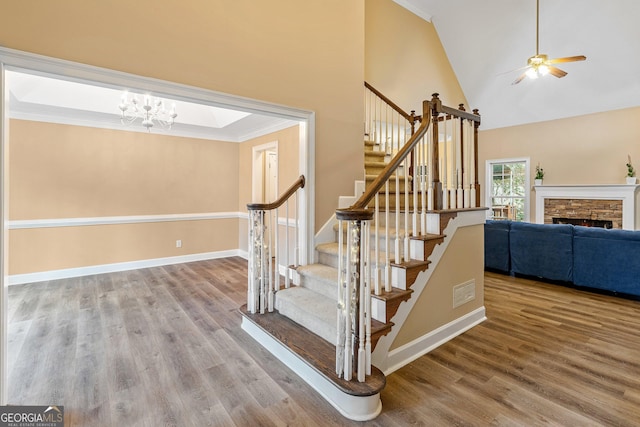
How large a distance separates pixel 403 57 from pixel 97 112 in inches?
211

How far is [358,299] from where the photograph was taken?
1835 mm

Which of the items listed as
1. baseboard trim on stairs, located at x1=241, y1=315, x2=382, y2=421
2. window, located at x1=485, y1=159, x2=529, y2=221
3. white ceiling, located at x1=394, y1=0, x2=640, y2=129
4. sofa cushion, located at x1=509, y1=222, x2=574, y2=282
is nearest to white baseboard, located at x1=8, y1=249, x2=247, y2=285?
baseboard trim on stairs, located at x1=241, y1=315, x2=382, y2=421

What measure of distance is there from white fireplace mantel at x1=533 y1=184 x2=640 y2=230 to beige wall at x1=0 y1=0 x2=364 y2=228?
18.6 ft

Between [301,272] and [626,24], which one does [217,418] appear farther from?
[626,24]

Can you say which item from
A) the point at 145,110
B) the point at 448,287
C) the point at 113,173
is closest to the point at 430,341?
the point at 448,287

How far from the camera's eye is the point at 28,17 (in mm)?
1922

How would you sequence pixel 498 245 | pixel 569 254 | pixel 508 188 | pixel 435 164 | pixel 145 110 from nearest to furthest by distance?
1. pixel 435 164
2. pixel 145 110
3. pixel 569 254
4. pixel 498 245
5. pixel 508 188

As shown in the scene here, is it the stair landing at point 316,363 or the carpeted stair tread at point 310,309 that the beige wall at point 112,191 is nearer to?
the stair landing at point 316,363

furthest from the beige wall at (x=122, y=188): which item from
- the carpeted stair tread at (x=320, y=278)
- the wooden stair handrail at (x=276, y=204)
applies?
the carpeted stair tread at (x=320, y=278)

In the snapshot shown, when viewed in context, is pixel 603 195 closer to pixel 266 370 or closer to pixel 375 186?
pixel 375 186

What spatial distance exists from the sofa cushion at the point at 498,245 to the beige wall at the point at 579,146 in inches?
126

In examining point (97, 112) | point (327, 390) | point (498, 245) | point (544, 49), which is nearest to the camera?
point (327, 390)

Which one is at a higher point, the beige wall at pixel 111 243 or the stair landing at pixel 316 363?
the beige wall at pixel 111 243

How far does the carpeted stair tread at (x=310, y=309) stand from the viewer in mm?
2313
